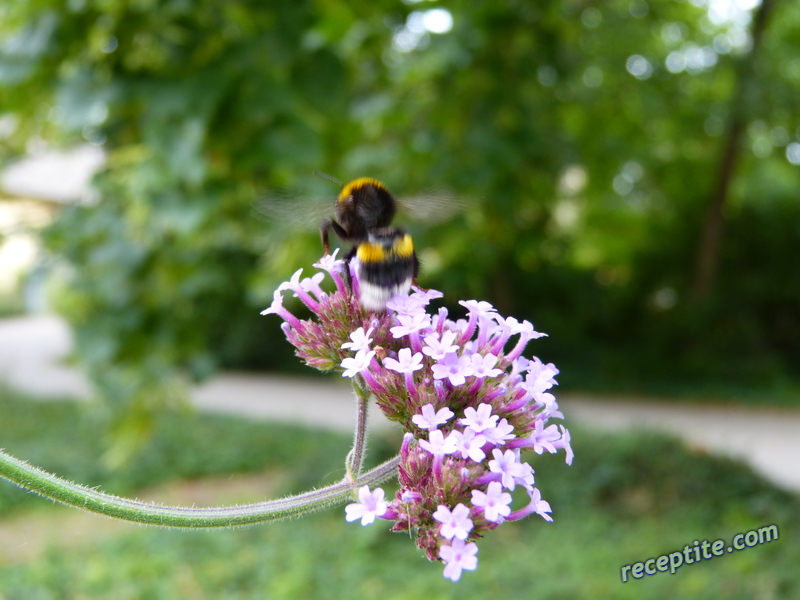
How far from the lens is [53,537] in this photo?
650 cm

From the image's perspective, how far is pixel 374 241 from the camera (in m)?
1.60

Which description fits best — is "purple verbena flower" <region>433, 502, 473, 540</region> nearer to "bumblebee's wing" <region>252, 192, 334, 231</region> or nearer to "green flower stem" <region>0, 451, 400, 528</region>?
"green flower stem" <region>0, 451, 400, 528</region>

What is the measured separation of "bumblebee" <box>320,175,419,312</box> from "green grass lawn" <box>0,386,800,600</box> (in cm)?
359

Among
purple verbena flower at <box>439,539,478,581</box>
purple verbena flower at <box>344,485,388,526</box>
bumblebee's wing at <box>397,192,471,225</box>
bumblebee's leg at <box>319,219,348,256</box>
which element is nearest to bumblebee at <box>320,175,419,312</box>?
bumblebee's leg at <box>319,219,348,256</box>

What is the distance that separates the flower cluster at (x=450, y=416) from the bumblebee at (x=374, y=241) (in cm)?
5

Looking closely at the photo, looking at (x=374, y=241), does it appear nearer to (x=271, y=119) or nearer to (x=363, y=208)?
(x=363, y=208)

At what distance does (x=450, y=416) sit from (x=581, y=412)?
10488 mm

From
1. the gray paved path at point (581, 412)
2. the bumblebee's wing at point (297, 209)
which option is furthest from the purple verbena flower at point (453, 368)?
the gray paved path at point (581, 412)

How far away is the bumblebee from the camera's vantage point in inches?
58.8

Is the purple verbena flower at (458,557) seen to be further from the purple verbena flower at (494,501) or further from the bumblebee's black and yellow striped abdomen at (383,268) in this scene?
the bumblebee's black and yellow striped abdomen at (383,268)

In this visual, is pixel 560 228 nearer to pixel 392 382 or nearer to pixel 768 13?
pixel 768 13

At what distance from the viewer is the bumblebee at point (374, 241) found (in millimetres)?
1493

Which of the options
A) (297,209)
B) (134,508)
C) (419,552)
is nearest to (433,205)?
(297,209)

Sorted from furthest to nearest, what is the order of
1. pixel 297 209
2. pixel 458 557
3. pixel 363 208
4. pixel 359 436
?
pixel 297 209 < pixel 363 208 < pixel 359 436 < pixel 458 557
